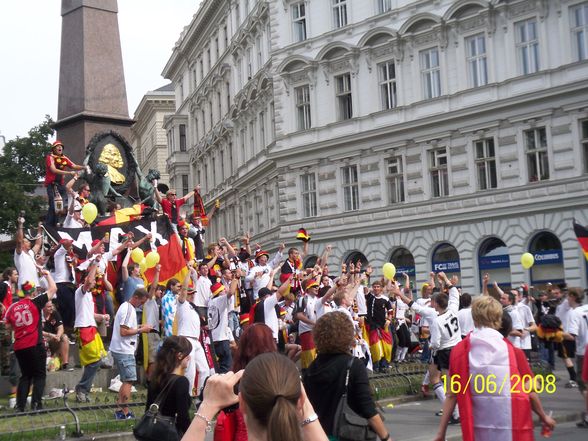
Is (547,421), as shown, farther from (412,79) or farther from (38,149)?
(38,149)

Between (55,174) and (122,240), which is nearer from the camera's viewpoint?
(122,240)

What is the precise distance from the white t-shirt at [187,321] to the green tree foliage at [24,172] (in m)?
27.9

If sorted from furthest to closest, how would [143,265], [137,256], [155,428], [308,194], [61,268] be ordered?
[308,194]
[137,256]
[143,265]
[61,268]
[155,428]

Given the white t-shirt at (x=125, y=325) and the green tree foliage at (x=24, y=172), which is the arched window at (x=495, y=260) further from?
the white t-shirt at (x=125, y=325)

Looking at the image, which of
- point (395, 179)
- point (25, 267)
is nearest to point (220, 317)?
point (25, 267)

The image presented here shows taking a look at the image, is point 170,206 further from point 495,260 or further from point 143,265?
point 495,260

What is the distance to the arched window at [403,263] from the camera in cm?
3481

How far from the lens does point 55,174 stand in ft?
57.4

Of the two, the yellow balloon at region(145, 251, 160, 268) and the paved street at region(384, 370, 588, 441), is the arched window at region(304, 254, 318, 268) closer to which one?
the yellow balloon at region(145, 251, 160, 268)

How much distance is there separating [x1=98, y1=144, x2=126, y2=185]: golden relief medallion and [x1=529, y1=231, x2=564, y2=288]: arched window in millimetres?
16057

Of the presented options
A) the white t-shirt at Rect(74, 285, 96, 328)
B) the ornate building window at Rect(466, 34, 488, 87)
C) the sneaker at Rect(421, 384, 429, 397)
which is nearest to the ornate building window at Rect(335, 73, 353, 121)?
the ornate building window at Rect(466, 34, 488, 87)

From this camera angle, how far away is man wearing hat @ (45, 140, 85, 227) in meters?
17.5

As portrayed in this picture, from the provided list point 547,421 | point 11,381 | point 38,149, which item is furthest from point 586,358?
point 38,149

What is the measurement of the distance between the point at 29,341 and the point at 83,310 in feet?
4.42
